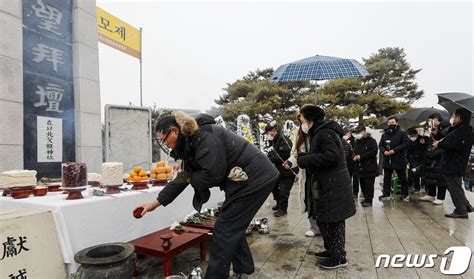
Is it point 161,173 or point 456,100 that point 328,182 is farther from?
point 456,100

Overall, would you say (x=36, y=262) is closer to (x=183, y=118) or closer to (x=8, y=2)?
(x=183, y=118)

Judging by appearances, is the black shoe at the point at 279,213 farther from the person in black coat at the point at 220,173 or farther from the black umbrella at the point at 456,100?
the black umbrella at the point at 456,100

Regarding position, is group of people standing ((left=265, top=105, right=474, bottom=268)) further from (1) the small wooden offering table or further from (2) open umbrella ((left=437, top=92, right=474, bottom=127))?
(1) the small wooden offering table

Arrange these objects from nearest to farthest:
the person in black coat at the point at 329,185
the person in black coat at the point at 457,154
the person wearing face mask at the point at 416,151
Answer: the person in black coat at the point at 329,185, the person in black coat at the point at 457,154, the person wearing face mask at the point at 416,151

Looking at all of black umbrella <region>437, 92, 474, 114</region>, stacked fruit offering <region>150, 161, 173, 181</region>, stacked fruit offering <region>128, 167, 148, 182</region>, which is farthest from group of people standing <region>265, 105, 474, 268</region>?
stacked fruit offering <region>128, 167, 148, 182</region>

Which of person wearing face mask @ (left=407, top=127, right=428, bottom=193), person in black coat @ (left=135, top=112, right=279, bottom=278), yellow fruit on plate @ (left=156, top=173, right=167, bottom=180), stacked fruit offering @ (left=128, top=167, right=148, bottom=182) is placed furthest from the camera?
person wearing face mask @ (left=407, top=127, right=428, bottom=193)

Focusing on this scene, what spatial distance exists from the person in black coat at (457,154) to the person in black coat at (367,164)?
1352 mm

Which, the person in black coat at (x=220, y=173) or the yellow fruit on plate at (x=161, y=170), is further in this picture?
the yellow fruit on plate at (x=161, y=170)

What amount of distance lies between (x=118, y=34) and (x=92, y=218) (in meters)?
12.0

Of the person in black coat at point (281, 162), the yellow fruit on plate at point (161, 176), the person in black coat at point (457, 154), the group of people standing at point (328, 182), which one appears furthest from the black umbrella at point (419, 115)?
the yellow fruit on plate at point (161, 176)

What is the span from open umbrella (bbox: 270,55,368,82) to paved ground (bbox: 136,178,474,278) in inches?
103

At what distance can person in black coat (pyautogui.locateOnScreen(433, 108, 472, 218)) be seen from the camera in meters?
5.01

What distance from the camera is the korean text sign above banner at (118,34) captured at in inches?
471

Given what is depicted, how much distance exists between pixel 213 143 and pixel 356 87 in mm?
18598
